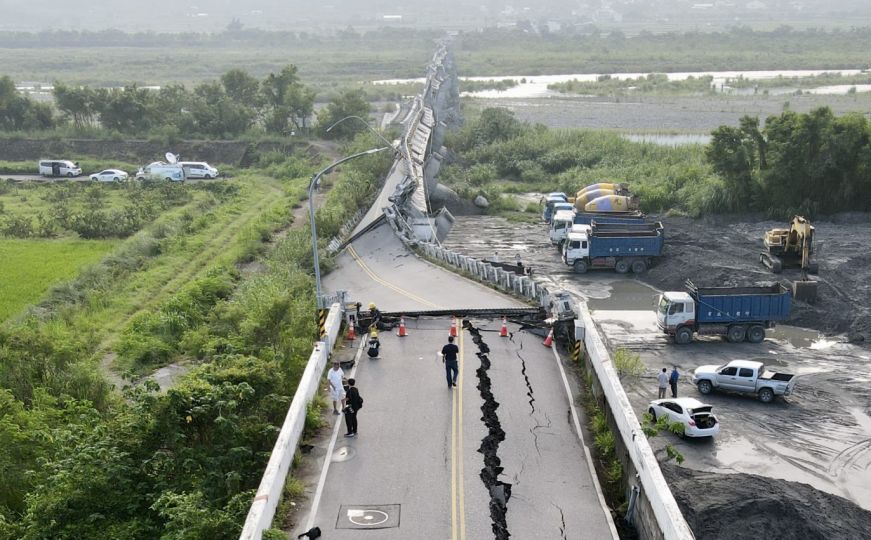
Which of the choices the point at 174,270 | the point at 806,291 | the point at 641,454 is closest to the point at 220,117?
the point at 174,270

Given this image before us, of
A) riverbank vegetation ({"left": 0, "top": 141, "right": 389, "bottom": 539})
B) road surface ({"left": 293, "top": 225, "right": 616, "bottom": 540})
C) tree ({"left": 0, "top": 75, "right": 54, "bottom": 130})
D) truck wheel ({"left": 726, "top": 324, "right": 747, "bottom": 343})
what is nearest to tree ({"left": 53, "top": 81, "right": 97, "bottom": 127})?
tree ({"left": 0, "top": 75, "right": 54, "bottom": 130})

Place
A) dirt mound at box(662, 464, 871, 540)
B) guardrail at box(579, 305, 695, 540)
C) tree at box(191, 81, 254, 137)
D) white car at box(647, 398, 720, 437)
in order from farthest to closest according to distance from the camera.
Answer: tree at box(191, 81, 254, 137) → white car at box(647, 398, 720, 437) → dirt mound at box(662, 464, 871, 540) → guardrail at box(579, 305, 695, 540)

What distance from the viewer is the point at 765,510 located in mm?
21859

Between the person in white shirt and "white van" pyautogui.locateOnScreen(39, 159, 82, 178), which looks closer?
the person in white shirt

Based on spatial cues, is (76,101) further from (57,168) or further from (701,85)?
(701,85)

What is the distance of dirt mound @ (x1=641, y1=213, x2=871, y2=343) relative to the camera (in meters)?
38.3

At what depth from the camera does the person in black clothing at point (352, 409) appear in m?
18.6

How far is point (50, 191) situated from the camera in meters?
64.1

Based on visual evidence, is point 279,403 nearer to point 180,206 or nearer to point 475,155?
point 180,206

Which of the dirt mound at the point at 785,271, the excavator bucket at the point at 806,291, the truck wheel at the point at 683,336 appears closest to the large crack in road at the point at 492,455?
the truck wheel at the point at 683,336

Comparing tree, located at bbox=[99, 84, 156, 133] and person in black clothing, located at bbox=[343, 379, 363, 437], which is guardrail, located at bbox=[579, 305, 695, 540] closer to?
person in black clothing, located at bbox=[343, 379, 363, 437]

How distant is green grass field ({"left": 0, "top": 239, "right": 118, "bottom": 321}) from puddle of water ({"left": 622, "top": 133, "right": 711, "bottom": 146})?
50.1m

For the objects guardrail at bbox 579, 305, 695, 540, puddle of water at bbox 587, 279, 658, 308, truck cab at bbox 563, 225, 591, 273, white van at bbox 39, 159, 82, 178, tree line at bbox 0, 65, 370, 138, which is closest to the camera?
guardrail at bbox 579, 305, 695, 540

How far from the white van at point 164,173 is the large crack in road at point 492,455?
4957 centimetres
